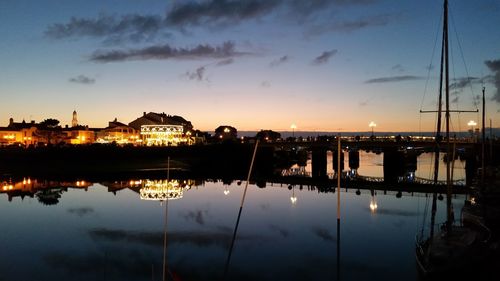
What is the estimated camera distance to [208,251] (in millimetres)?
27469

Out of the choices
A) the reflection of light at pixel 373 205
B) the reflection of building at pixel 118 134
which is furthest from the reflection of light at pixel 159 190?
the reflection of building at pixel 118 134

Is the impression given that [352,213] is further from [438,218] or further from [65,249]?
[65,249]

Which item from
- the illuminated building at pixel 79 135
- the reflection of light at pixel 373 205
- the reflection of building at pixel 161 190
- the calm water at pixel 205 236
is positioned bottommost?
the calm water at pixel 205 236

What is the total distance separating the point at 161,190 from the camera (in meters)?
54.9

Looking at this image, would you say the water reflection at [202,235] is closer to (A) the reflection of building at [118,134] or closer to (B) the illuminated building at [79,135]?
(A) the reflection of building at [118,134]

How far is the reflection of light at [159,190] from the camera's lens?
161 feet

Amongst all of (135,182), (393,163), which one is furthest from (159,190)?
(393,163)

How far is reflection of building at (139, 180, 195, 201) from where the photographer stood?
49237mm

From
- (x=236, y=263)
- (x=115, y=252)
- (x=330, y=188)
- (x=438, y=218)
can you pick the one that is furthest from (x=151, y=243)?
(x=330, y=188)

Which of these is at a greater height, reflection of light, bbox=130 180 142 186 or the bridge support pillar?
the bridge support pillar

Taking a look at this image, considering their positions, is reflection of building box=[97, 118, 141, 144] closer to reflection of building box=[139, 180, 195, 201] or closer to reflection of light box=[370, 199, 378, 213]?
reflection of building box=[139, 180, 195, 201]

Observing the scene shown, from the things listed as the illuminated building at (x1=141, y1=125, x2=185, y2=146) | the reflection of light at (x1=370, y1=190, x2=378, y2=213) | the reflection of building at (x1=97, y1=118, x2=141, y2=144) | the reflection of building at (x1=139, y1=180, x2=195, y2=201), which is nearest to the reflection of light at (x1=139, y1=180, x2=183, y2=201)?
the reflection of building at (x1=139, y1=180, x2=195, y2=201)

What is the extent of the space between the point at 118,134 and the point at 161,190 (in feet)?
259

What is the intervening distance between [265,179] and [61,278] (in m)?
52.5
